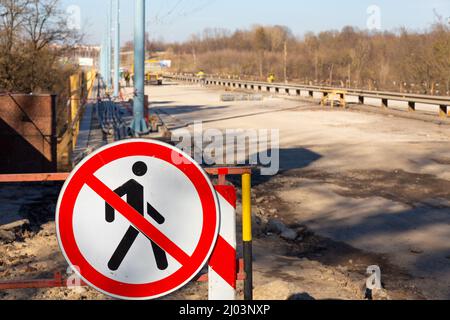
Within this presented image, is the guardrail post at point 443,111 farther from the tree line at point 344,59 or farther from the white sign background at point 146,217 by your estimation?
the white sign background at point 146,217

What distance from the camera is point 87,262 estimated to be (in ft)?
10.2

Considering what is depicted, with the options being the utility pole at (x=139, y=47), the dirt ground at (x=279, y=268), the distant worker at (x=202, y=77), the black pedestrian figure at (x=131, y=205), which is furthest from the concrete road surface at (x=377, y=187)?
the distant worker at (x=202, y=77)

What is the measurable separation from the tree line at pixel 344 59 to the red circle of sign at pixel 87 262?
41.6 metres

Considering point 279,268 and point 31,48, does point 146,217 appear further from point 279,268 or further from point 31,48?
point 31,48

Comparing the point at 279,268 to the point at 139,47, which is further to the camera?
the point at 139,47

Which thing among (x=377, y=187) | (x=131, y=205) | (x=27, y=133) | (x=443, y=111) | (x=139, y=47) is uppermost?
(x=139, y=47)

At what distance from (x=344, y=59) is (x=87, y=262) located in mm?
82970

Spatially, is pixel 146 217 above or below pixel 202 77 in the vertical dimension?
below

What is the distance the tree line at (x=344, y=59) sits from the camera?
50125 mm

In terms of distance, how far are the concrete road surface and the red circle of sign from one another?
387 centimetres

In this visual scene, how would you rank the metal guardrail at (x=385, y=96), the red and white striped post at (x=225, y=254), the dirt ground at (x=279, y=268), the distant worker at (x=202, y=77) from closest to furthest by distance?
the red and white striped post at (x=225, y=254) → the dirt ground at (x=279, y=268) → the metal guardrail at (x=385, y=96) → the distant worker at (x=202, y=77)

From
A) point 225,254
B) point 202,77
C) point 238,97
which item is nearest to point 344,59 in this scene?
point 202,77

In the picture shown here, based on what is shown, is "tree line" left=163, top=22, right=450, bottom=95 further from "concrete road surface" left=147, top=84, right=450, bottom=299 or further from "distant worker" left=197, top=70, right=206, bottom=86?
"concrete road surface" left=147, top=84, right=450, bottom=299
